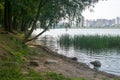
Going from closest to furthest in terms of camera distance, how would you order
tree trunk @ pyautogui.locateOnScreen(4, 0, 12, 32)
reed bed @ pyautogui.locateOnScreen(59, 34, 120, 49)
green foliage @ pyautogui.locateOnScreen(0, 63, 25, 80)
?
green foliage @ pyautogui.locateOnScreen(0, 63, 25, 80)
tree trunk @ pyautogui.locateOnScreen(4, 0, 12, 32)
reed bed @ pyautogui.locateOnScreen(59, 34, 120, 49)

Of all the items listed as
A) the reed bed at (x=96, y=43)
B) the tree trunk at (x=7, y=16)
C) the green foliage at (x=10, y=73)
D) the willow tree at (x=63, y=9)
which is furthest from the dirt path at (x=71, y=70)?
the reed bed at (x=96, y=43)

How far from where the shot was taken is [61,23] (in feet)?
67.0

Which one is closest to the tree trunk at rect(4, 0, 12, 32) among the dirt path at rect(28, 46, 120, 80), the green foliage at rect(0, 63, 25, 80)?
the dirt path at rect(28, 46, 120, 80)

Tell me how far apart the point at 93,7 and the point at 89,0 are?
0.57 meters

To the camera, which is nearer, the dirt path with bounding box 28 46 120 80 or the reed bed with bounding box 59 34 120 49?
the dirt path with bounding box 28 46 120 80

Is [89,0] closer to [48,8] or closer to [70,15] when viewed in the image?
[70,15]

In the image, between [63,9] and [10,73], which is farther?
[63,9]

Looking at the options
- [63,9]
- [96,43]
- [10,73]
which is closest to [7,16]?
[63,9]

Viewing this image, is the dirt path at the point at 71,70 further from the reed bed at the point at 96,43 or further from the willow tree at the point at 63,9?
the reed bed at the point at 96,43

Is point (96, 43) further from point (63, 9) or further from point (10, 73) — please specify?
point (10, 73)

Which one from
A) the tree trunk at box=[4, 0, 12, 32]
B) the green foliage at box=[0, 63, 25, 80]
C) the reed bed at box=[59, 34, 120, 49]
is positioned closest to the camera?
the green foliage at box=[0, 63, 25, 80]

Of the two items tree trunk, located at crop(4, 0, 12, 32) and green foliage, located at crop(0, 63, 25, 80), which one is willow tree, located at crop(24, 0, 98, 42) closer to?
tree trunk, located at crop(4, 0, 12, 32)

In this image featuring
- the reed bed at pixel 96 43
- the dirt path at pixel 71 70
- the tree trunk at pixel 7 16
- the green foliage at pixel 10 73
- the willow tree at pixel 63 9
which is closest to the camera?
the green foliage at pixel 10 73

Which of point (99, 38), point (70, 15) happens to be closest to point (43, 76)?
point (70, 15)
